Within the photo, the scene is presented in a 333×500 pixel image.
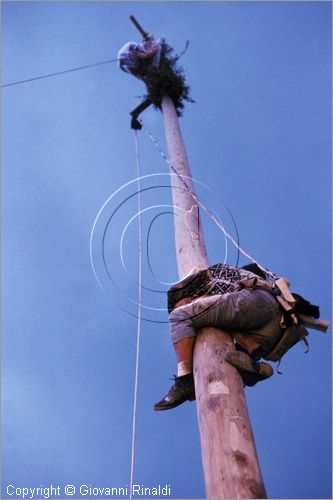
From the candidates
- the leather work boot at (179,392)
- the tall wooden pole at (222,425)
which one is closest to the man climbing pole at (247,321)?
the leather work boot at (179,392)

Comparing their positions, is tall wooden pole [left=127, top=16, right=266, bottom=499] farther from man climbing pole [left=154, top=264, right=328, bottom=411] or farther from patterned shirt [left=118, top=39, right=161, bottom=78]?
patterned shirt [left=118, top=39, right=161, bottom=78]

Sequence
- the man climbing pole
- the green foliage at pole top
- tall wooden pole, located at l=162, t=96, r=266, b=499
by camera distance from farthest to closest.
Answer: the green foliage at pole top < the man climbing pole < tall wooden pole, located at l=162, t=96, r=266, b=499

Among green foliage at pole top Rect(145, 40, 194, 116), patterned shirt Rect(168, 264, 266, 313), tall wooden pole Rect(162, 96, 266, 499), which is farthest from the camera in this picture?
green foliage at pole top Rect(145, 40, 194, 116)

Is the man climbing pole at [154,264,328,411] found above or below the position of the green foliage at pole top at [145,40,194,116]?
below

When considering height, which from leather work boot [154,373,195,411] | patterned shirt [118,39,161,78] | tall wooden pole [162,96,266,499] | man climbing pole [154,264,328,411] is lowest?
tall wooden pole [162,96,266,499]

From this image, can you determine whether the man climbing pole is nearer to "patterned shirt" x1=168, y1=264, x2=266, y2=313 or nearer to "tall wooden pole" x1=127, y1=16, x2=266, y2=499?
"patterned shirt" x1=168, y1=264, x2=266, y2=313

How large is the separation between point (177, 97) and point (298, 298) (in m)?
6.88

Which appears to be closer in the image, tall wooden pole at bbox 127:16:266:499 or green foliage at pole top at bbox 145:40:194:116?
tall wooden pole at bbox 127:16:266:499

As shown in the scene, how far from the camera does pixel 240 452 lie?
2742mm

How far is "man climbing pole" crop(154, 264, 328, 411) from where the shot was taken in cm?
368

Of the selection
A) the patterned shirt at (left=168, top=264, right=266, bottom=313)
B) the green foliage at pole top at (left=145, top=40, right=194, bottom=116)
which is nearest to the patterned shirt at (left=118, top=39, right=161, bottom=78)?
the green foliage at pole top at (left=145, top=40, right=194, bottom=116)

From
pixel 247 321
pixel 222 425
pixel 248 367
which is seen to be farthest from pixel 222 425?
pixel 247 321

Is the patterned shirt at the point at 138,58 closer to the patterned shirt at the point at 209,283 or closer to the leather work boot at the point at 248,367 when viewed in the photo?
the patterned shirt at the point at 209,283

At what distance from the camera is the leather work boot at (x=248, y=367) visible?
11.1 ft
